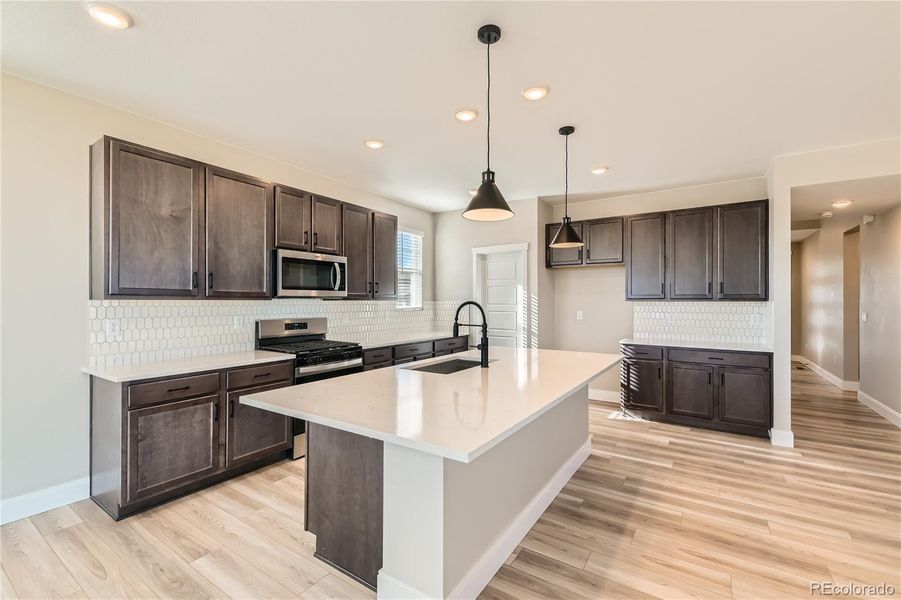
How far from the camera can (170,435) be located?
8.88 ft

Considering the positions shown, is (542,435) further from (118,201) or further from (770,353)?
(118,201)

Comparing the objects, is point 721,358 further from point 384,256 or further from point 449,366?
point 384,256

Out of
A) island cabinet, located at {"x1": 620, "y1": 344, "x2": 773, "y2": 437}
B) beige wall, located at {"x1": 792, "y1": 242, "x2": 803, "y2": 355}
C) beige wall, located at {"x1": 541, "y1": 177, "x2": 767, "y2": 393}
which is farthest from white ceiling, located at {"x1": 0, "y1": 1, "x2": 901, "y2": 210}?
beige wall, located at {"x1": 792, "y1": 242, "x2": 803, "y2": 355}

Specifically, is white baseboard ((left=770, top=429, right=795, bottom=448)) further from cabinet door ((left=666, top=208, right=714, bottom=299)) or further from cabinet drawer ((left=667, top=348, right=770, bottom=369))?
cabinet door ((left=666, top=208, right=714, bottom=299))

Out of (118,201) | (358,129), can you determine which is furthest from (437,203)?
(118,201)

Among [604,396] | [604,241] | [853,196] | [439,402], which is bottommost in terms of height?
[604,396]

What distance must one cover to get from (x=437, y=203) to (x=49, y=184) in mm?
3860

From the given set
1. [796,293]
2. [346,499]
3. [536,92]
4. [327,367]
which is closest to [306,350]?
[327,367]

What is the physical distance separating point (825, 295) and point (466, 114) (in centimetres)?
740

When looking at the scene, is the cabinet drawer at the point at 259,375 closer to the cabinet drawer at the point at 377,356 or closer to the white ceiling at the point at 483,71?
the cabinet drawer at the point at 377,356

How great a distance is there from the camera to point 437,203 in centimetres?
563

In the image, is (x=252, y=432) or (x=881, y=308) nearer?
(x=252, y=432)

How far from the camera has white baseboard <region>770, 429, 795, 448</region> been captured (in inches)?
151

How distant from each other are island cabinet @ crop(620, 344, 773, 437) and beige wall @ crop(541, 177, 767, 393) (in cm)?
64
